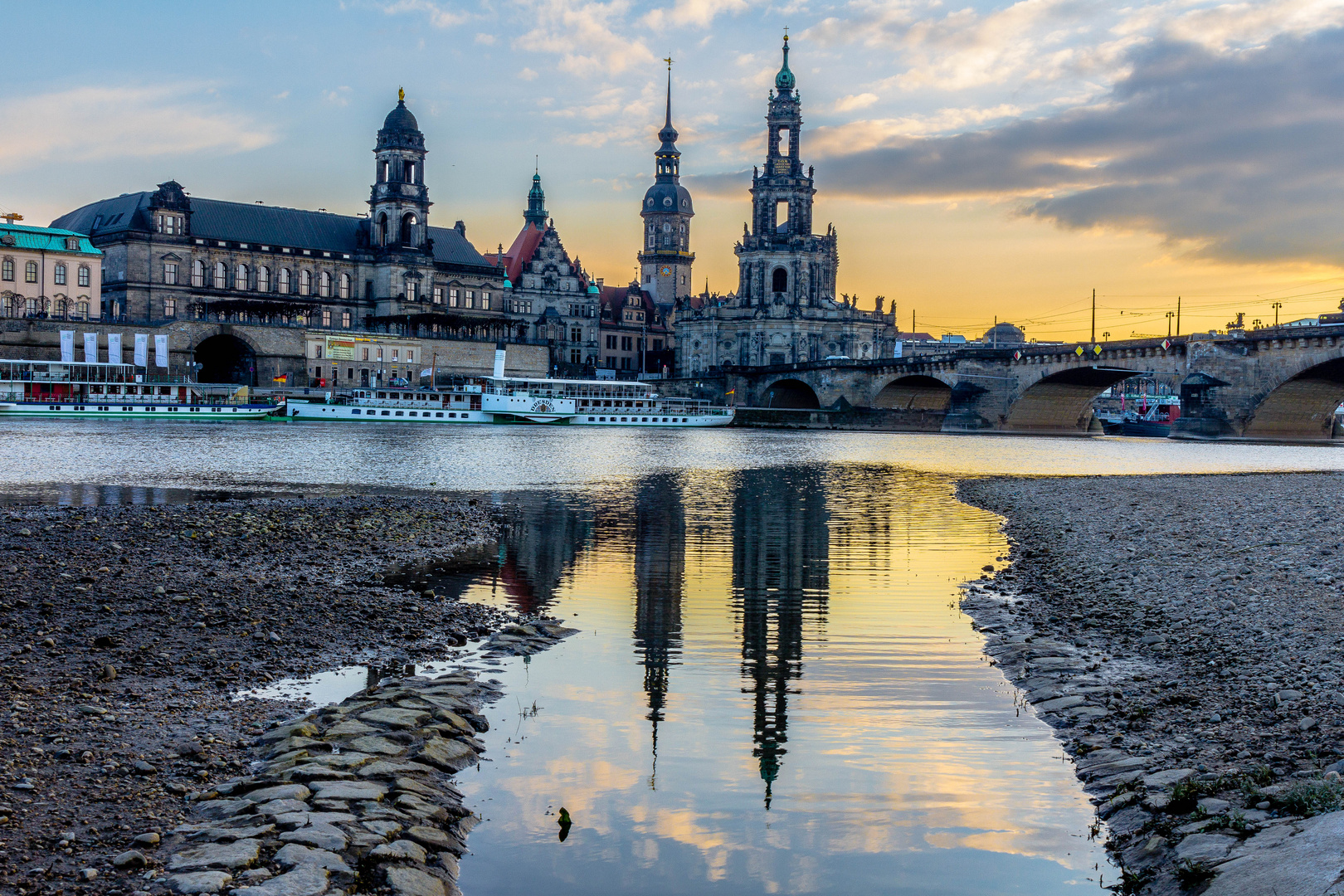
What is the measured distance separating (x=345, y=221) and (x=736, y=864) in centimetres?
13730

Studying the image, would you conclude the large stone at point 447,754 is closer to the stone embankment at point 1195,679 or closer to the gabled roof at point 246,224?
the stone embankment at point 1195,679

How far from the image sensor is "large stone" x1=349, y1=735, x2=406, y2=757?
380 inches

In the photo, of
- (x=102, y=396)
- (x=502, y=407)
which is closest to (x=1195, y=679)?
(x=102, y=396)

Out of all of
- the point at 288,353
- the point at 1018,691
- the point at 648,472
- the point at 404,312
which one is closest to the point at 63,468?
the point at 648,472

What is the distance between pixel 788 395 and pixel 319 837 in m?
138

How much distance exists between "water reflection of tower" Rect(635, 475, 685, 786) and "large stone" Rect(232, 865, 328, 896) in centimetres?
319

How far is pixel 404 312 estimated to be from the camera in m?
133

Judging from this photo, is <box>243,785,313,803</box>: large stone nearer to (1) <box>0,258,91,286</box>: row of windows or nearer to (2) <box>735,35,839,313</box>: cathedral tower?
(1) <box>0,258,91,286</box>: row of windows

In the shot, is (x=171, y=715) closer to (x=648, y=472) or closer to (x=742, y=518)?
(x=742, y=518)

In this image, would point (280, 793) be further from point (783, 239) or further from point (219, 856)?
point (783, 239)

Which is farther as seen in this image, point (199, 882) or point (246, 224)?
point (246, 224)

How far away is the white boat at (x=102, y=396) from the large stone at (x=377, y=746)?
8694 cm

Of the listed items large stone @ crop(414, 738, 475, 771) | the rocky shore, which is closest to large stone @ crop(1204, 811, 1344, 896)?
the rocky shore

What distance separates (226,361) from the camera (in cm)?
11950
